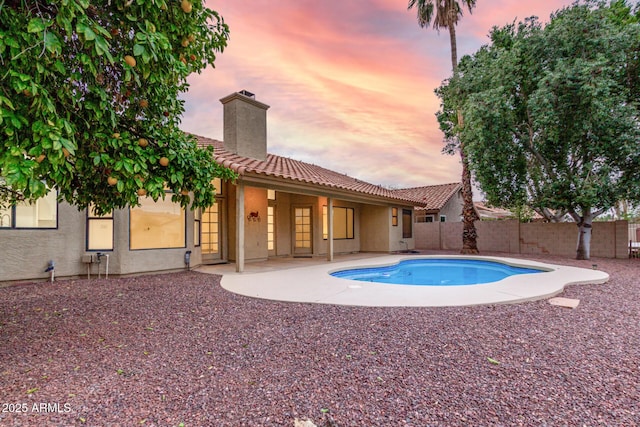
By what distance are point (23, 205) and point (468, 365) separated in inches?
371

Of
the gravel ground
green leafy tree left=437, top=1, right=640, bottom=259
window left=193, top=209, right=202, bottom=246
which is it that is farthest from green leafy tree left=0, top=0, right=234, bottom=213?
green leafy tree left=437, top=1, right=640, bottom=259

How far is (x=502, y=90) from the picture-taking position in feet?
36.7

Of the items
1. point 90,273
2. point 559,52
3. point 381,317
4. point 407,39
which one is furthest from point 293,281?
point 559,52

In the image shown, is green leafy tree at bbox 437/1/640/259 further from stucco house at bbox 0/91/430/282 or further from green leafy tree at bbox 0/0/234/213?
green leafy tree at bbox 0/0/234/213

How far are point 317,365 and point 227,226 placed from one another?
908 cm

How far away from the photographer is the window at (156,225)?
8.26 metres

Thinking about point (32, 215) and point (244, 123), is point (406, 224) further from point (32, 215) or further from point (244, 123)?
point (32, 215)

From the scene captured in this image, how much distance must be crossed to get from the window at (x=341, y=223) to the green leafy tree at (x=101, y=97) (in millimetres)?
10009

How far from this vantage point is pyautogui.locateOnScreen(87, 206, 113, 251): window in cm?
794

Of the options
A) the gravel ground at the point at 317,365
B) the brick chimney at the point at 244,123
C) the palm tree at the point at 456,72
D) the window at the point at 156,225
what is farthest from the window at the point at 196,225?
the palm tree at the point at 456,72

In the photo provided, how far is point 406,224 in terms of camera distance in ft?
55.5

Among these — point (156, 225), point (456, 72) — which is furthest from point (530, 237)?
point (156, 225)

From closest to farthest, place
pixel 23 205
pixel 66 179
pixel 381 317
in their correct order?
pixel 66 179 < pixel 381 317 < pixel 23 205

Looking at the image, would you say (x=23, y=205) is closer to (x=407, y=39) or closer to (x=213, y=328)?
(x=213, y=328)
